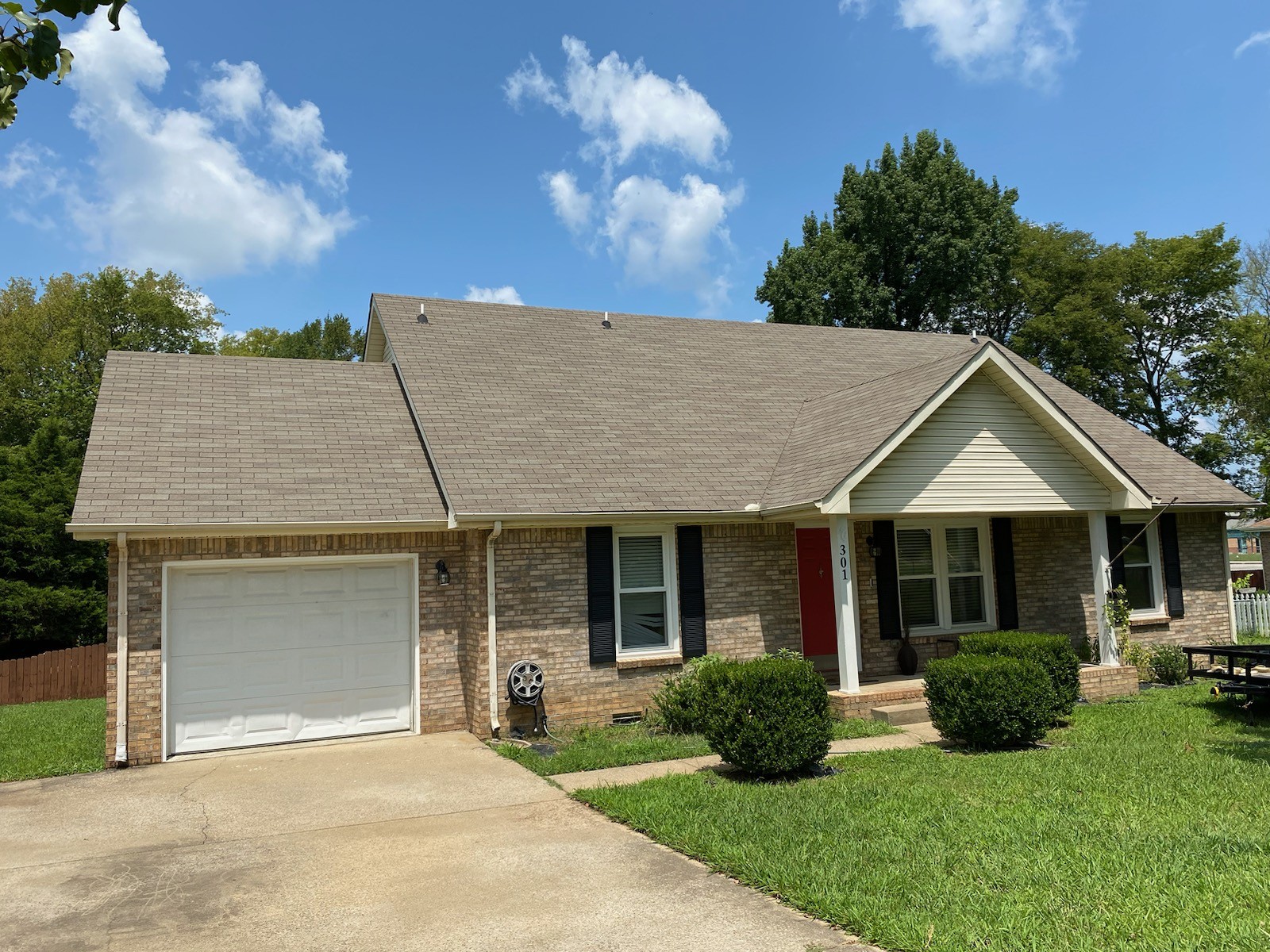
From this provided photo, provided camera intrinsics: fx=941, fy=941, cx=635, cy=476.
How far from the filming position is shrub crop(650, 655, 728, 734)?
39.8 feet

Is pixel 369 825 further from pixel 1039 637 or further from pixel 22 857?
pixel 1039 637

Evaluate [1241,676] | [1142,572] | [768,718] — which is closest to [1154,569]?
[1142,572]

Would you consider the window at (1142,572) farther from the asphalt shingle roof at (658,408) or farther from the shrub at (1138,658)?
the shrub at (1138,658)

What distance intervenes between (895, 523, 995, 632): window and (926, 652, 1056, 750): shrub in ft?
14.5

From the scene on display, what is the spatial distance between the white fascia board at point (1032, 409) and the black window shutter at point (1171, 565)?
2.95 metres

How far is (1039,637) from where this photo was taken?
1191 cm

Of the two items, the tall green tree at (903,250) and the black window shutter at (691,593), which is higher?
the tall green tree at (903,250)

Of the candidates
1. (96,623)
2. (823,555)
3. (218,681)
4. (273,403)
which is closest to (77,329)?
(96,623)

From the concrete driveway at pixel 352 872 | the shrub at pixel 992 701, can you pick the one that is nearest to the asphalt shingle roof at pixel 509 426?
the shrub at pixel 992 701

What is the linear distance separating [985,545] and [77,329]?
118 feet

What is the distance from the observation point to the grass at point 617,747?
34.3 ft

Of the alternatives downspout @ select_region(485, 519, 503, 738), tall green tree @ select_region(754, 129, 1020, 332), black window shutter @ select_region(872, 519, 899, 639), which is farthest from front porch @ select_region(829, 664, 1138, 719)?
tall green tree @ select_region(754, 129, 1020, 332)

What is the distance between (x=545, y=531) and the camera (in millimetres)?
12617

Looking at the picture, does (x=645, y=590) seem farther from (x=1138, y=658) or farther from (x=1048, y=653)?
(x=1138, y=658)
